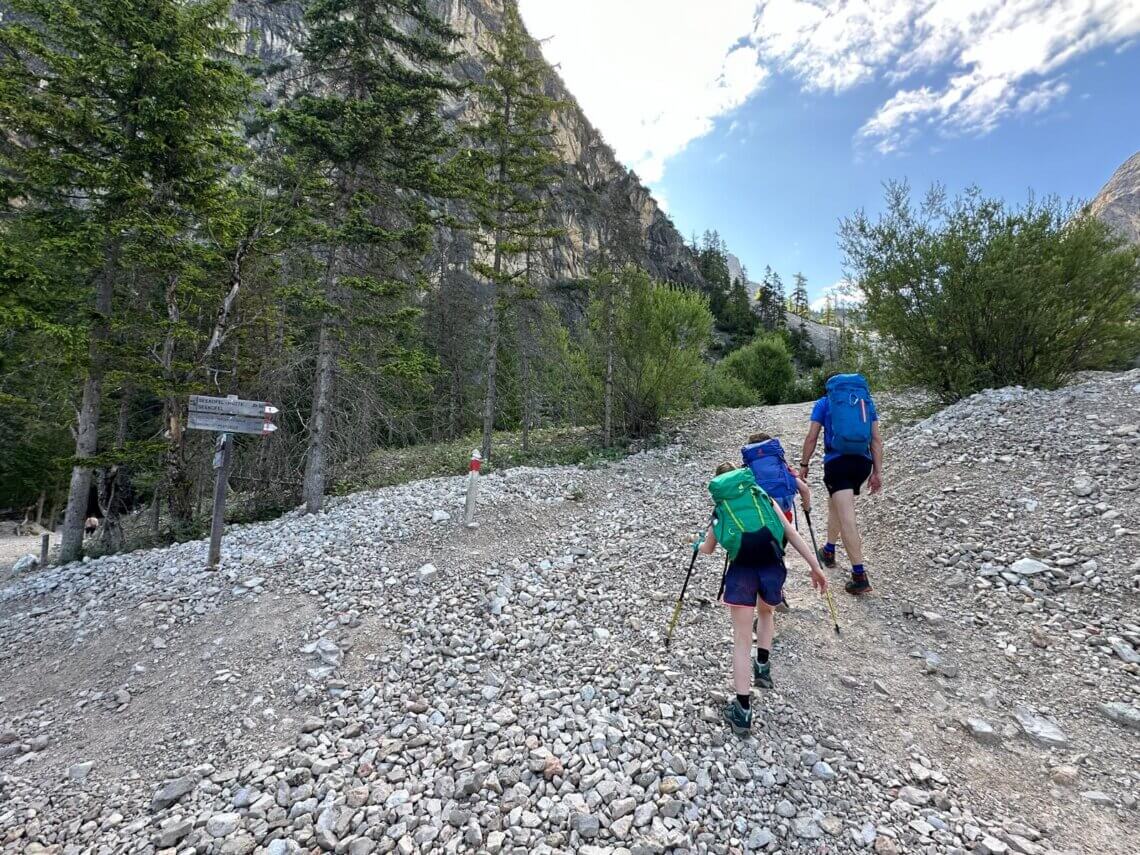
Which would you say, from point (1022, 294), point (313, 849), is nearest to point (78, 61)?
point (313, 849)

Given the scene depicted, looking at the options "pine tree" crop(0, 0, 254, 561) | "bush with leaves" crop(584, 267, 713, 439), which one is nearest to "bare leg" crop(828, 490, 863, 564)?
"bush with leaves" crop(584, 267, 713, 439)

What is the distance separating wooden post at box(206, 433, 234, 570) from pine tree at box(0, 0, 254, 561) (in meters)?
3.36

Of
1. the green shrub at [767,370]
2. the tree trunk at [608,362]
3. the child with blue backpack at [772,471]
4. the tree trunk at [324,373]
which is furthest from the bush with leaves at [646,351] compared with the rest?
the green shrub at [767,370]

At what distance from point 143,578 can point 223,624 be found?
248 cm

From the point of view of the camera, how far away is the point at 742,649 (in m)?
3.10

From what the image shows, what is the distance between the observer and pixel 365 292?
9031mm

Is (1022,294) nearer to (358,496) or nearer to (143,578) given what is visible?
(358,496)

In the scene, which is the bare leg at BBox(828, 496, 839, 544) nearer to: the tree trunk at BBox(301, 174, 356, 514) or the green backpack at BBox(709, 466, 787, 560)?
the green backpack at BBox(709, 466, 787, 560)

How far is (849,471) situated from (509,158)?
10073 millimetres

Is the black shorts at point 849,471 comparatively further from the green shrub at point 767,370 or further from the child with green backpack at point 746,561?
the green shrub at point 767,370

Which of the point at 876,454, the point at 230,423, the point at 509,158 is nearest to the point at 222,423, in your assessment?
the point at 230,423

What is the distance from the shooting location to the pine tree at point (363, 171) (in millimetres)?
8086

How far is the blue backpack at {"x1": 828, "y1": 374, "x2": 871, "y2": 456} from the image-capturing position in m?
4.72

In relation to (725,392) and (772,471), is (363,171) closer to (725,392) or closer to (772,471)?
(772,471)
